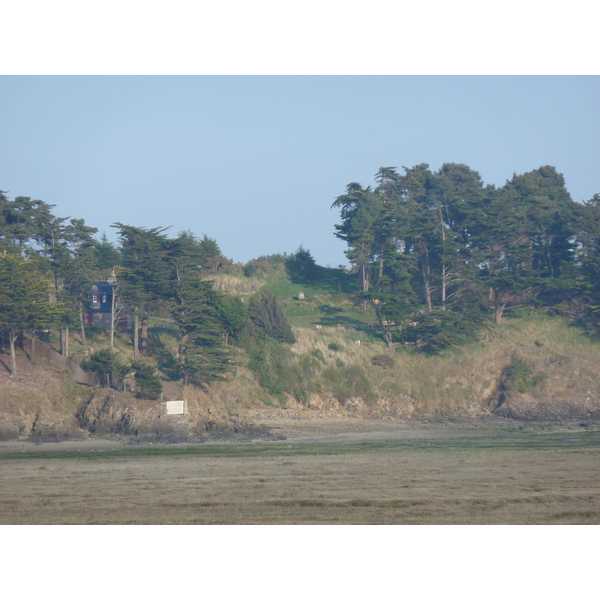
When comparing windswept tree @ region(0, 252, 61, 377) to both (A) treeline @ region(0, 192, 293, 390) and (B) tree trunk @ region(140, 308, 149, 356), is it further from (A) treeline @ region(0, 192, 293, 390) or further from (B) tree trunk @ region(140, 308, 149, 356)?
(B) tree trunk @ region(140, 308, 149, 356)

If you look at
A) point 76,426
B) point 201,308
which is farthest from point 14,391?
point 201,308

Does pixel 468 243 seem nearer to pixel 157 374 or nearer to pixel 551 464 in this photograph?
pixel 157 374

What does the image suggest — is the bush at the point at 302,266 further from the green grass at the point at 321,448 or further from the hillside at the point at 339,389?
the green grass at the point at 321,448

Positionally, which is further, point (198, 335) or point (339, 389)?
point (339, 389)

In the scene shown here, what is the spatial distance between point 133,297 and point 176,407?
782 centimetres

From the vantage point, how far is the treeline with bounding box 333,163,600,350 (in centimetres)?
4753

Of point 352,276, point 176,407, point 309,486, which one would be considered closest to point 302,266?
point 352,276

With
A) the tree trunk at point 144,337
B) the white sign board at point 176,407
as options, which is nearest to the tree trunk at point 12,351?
the tree trunk at point 144,337

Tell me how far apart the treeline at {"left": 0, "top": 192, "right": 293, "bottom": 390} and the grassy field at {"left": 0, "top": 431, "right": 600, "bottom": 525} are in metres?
10.6

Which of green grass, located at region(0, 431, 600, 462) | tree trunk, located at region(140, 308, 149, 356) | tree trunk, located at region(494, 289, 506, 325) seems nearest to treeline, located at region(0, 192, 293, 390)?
tree trunk, located at region(140, 308, 149, 356)

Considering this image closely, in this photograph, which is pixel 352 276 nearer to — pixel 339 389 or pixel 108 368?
pixel 339 389

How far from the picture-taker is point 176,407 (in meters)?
35.1

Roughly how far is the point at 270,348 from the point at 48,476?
23691 millimetres

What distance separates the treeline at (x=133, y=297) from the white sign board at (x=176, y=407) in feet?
3.24
